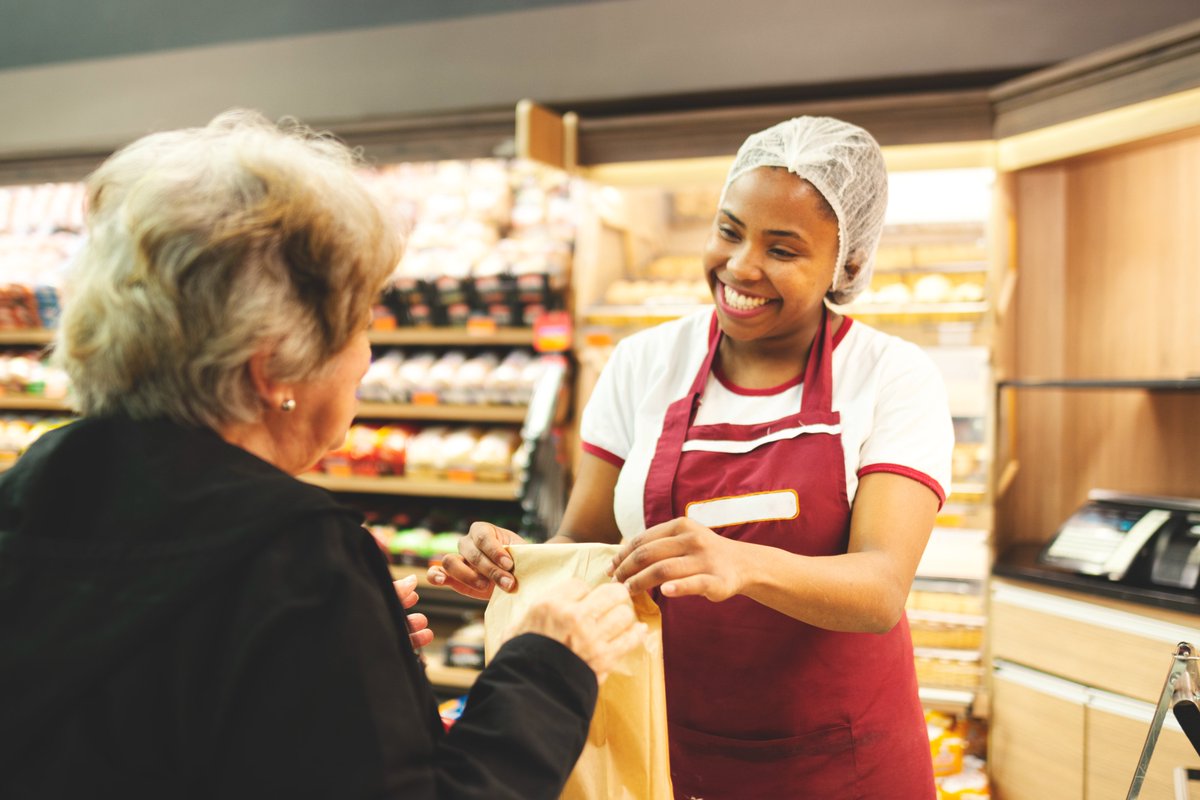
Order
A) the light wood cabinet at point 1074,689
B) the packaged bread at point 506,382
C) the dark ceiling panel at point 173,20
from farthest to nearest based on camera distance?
1. the dark ceiling panel at point 173,20
2. the packaged bread at point 506,382
3. the light wood cabinet at point 1074,689

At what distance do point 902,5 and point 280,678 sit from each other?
3.15 m

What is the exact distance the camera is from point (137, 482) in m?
0.88

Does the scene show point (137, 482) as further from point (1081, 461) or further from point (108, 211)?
point (1081, 461)

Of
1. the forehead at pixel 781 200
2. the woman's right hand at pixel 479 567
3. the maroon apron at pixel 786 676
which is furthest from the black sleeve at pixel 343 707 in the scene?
the forehead at pixel 781 200

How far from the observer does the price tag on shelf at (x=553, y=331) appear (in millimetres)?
3580

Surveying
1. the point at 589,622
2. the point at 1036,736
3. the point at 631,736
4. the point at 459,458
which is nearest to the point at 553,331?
the point at 459,458

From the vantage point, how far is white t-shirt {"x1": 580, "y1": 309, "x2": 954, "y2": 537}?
4.78ft

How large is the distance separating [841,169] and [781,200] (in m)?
0.11

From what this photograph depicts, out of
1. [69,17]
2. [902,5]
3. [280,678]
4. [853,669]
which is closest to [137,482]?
[280,678]

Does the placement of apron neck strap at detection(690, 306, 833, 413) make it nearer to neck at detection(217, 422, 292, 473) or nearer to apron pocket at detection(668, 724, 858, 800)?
apron pocket at detection(668, 724, 858, 800)

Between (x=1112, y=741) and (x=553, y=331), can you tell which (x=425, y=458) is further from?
(x=1112, y=741)

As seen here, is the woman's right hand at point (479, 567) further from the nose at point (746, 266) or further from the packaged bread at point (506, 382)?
the packaged bread at point (506, 382)

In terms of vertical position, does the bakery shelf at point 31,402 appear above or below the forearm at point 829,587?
above

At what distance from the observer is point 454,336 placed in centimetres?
379
